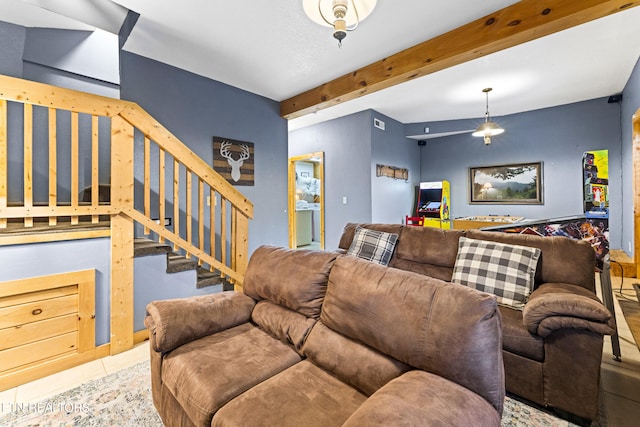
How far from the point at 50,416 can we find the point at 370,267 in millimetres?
2032

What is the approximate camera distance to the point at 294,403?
108cm

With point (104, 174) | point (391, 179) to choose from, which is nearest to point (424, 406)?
point (104, 174)

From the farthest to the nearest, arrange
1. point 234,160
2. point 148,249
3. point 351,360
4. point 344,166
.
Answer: point 344,166 < point 234,160 < point 148,249 < point 351,360

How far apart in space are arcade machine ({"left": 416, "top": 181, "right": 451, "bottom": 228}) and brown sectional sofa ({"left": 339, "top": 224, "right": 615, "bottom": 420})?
12.4ft

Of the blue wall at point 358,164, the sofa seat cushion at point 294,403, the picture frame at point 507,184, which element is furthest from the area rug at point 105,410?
A: the picture frame at point 507,184

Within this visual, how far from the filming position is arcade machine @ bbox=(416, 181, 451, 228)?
19.0ft

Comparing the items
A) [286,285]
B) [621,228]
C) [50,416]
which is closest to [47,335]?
[50,416]

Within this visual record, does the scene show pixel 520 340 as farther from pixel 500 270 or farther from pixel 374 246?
pixel 374 246

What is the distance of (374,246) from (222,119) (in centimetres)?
261

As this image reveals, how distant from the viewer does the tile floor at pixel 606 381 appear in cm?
161

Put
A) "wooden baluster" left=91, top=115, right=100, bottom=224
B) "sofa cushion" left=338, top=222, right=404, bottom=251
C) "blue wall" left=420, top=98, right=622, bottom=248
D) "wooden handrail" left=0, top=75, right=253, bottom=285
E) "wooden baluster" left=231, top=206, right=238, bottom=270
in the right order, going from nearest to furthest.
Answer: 1. "wooden handrail" left=0, top=75, right=253, bottom=285
2. "wooden baluster" left=91, top=115, right=100, bottom=224
3. "sofa cushion" left=338, top=222, right=404, bottom=251
4. "wooden baluster" left=231, top=206, right=238, bottom=270
5. "blue wall" left=420, top=98, right=622, bottom=248

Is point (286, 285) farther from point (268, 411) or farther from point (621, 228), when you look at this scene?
point (621, 228)

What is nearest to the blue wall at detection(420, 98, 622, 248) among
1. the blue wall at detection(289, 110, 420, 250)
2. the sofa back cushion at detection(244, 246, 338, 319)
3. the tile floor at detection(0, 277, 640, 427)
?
the blue wall at detection(289, 110, 420, 250)

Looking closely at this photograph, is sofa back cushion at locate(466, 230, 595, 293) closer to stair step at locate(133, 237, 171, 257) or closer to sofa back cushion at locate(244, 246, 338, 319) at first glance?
sofa back cushion at locate(244, 246, 338, 319)
